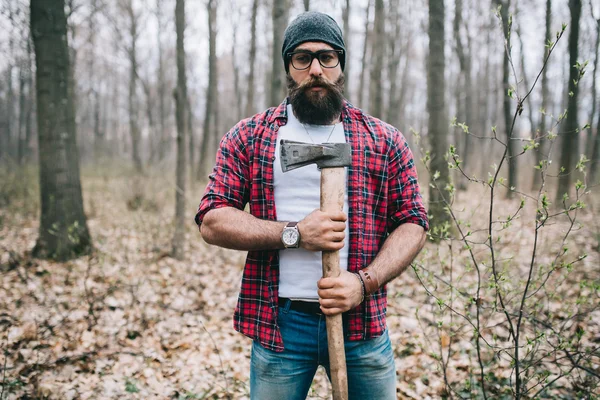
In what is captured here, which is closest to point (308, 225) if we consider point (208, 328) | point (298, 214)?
point (298, 214)

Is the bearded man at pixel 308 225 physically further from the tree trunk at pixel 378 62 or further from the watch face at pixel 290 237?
the tree trunk at pixel 378 62

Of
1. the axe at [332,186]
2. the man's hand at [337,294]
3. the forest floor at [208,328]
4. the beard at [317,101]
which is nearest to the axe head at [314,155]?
the axe at [332,186]

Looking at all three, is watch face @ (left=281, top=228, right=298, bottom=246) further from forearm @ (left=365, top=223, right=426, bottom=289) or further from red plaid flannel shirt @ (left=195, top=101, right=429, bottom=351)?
forearm @ (left=365, top=223, right=426, bottom=289)

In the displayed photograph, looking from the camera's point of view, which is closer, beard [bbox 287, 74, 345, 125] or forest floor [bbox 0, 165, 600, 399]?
beard [bbox 287, 74, 345, 125]

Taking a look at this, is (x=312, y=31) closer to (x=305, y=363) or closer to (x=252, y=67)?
(x=305, y=363)

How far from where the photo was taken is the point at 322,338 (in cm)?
162

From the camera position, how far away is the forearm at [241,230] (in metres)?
1.51

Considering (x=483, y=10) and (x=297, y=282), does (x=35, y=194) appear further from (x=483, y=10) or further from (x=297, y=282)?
(x=483, y=10)

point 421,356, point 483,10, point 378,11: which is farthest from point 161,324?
point 483,10

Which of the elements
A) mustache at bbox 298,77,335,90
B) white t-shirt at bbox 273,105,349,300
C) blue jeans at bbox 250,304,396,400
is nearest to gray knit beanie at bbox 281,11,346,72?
mustache at bbox 298,77,335,90

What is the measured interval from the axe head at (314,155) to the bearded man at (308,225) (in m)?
0.07

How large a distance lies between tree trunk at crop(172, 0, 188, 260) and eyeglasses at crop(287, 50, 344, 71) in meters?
4.45

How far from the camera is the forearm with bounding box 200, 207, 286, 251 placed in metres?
1.51

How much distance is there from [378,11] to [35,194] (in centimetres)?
1031
